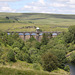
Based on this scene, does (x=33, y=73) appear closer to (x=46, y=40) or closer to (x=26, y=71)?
(x=26, y=71)

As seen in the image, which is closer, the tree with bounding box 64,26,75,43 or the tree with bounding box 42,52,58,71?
the tree with bounding box 42,52,58,71

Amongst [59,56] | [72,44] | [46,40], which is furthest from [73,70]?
[46,40]

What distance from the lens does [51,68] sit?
58469 millimetres

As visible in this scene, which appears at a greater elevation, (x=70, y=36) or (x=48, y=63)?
(x=70, y=36)

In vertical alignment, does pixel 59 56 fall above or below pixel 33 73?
below

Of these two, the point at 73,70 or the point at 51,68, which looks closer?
the point at 51,68

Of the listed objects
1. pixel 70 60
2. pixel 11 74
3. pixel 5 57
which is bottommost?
pixel 70 60

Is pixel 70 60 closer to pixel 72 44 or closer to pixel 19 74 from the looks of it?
pixel 72 44

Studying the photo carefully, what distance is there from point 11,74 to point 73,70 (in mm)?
44700

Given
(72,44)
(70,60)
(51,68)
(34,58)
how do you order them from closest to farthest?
(51,68), (34,58), (70,60), (72,44)

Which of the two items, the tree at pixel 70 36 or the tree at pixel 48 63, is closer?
the tree at pixel 48 63

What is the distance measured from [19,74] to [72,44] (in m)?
84.8

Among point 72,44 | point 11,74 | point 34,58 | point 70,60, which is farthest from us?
point 72,44

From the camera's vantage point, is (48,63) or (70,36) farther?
(70,36)
